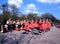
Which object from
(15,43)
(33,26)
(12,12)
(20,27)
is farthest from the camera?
(12,12)

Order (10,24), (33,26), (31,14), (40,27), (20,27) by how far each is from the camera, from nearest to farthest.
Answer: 1. (40,27)
2. (10,24)
3. (33,26)
4. (20,27)
5. (31,14)

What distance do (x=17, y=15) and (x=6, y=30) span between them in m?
68.5

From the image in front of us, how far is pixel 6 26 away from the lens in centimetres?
2469

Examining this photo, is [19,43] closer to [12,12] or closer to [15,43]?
[15,43]

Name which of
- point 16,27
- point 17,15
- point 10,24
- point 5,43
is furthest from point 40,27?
point 17,15

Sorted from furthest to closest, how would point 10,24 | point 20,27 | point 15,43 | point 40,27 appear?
1. point 20,27
2. point 10,24
3. point 40,27
4. point 15,43

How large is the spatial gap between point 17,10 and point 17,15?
3.17 meters

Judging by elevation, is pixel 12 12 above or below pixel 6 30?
above

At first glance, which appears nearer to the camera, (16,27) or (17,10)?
(16,27)

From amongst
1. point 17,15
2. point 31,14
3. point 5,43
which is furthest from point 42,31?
point 31,14

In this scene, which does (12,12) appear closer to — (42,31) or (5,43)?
(42,31)

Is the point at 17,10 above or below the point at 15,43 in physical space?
above

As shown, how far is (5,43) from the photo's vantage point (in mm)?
11961

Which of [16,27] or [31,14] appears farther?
[31,14]
